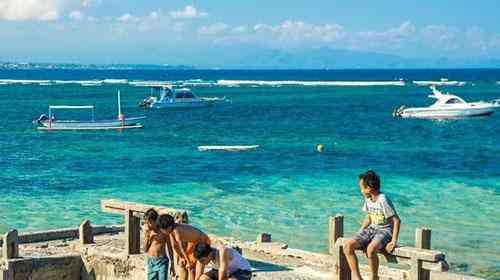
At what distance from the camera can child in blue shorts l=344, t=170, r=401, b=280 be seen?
962 centimetres

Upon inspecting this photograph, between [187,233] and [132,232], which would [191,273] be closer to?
[187,233]

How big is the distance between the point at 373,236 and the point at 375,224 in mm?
144

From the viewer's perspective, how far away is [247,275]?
9.54 m

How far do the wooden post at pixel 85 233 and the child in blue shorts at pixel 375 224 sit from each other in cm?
591

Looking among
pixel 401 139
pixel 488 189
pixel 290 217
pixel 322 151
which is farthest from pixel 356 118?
pixel 290 217

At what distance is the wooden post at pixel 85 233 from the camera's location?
47.0ft

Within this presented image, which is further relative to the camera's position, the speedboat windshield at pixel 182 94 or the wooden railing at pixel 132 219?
the speedboat windshield at pixel 182 94

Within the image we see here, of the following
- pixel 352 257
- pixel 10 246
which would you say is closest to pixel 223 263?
pixel 352 257

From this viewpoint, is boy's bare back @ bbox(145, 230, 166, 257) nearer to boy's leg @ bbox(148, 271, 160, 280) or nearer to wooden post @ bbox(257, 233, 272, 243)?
boy's leg @ bbox(148, 271, 160, 280)

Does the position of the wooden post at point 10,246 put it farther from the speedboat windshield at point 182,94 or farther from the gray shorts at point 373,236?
the speedboat windshield at point 182,94

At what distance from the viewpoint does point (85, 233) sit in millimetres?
14398

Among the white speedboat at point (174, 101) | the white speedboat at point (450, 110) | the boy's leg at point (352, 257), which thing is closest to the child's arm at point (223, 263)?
the boy's leg at point (352, 257)

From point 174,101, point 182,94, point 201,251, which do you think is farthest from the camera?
point 182,94

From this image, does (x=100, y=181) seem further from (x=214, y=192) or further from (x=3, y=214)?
(x=3, y=214)
